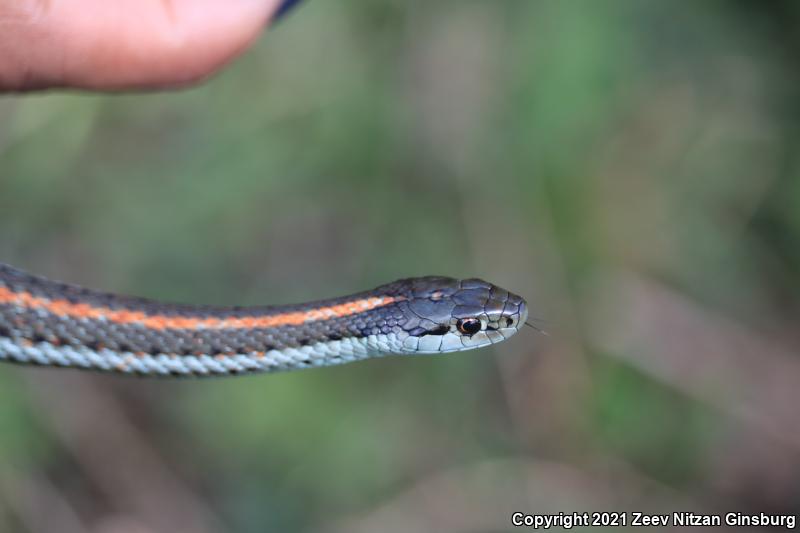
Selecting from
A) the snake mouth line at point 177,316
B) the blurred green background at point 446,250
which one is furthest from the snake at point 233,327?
the blurred green background at point 446,250

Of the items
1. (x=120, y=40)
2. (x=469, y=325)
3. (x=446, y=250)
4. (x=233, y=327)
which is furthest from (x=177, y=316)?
(x=446, y=250)

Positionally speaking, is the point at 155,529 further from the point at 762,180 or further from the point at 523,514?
the point at 762,180

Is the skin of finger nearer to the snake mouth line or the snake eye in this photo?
the snake mouth line

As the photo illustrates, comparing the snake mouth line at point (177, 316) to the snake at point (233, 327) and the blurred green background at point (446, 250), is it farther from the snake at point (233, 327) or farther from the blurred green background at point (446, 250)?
the blurred green background at point (446, 250)

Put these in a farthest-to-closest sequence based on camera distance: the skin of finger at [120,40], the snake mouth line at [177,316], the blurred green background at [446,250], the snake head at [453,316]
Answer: the blurred green background at [446,250] < the snake head at [453,316] < the snake mouth line at [177,316] < the skin of finger at [120,40]

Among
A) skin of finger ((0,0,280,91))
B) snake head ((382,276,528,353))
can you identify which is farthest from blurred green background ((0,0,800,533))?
skin of finger ((0,0,280,91))

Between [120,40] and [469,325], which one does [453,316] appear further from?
[120,40]

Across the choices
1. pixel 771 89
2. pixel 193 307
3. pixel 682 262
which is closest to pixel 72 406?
pixel 193 307
